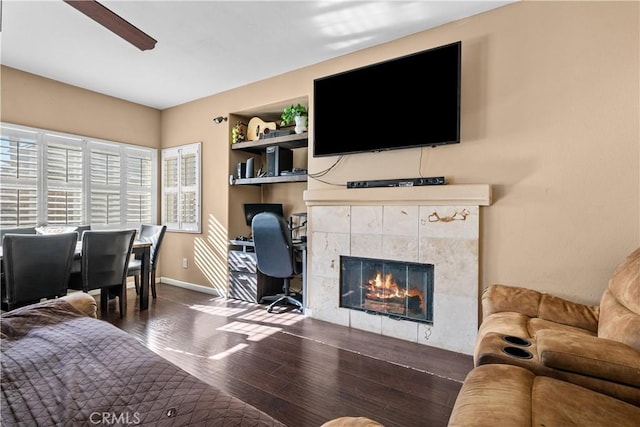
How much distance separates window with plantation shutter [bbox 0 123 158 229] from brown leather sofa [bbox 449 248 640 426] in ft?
15.6

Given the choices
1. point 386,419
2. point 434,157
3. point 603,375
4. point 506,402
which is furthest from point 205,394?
point 434,157

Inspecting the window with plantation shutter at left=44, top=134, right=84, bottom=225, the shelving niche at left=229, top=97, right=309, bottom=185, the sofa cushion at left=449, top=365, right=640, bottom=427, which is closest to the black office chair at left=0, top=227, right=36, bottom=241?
the window with plantation shutter at left=44, top=134, right=84, bottom=225

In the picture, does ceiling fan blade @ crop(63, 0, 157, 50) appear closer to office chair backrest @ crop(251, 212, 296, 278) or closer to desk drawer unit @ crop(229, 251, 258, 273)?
office chair backrest @ crop(251, 212, 296, 278)

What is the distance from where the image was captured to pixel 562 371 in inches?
52.5

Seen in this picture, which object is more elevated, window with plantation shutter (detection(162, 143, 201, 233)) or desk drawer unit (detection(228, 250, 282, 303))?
window with plantation shutter (detection(162, 143, 201, 233))

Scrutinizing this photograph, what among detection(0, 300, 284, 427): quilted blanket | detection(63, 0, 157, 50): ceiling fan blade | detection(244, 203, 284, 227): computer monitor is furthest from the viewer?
detection(244, 203, 284, 227): computer monitor

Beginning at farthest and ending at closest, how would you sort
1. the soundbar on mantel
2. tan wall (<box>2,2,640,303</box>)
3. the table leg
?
1. the table leg
2. the soundbar on mantel
3. tan wall (<box>2,2,640,303</box>)

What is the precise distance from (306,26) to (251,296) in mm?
3020

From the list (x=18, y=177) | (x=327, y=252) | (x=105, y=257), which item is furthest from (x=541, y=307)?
(x=18, y=177)

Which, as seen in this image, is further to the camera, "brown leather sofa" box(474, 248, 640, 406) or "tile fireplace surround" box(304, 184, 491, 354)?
"tile fireplace surround" box(304, 184, 491, 354)

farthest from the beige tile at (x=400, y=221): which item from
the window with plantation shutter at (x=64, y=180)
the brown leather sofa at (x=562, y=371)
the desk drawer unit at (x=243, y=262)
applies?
the window with plantation shutter at (x=64, y=180)

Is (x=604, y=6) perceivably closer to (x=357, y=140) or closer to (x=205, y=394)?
(x=357, y=140)

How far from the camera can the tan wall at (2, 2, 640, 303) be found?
2119 mm

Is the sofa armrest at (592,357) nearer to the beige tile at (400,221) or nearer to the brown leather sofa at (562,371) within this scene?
the brown leather sofa at (562,371)
